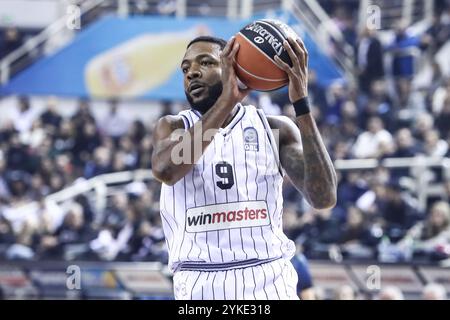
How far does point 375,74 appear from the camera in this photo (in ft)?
51.9

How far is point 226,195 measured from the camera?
529 centimetres

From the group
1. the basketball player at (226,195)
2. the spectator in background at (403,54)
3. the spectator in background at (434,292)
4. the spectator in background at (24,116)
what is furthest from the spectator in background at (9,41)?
the basketball player at (226,195)

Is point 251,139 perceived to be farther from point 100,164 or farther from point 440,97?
point 100,164

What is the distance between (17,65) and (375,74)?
6288mm

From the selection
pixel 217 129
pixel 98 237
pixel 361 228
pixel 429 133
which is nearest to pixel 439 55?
pixel 429 133

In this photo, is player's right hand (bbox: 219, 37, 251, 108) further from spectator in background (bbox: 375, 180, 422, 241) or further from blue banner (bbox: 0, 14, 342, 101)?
blue banner (bbox: 0, 14, 342, 101)

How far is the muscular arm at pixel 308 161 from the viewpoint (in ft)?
16.9

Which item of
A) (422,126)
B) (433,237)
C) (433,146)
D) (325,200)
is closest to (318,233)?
(433,237)

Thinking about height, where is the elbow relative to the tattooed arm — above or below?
below

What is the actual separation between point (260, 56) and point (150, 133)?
35.5 feet

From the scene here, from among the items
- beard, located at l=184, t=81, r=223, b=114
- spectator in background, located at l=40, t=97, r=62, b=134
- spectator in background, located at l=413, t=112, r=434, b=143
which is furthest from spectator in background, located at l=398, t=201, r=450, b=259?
beard, located at l=184, t=81, r=223, b=114

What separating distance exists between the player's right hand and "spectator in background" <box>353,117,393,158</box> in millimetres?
9033

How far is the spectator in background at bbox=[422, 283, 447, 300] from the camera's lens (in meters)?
10.2
